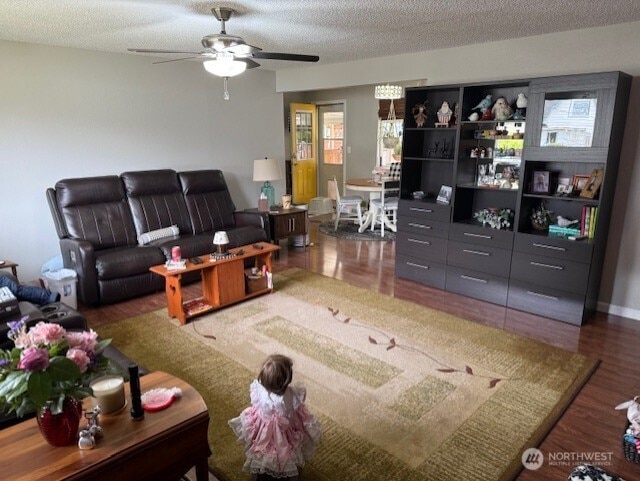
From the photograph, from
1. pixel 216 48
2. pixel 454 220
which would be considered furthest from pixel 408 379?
pixel 216 48

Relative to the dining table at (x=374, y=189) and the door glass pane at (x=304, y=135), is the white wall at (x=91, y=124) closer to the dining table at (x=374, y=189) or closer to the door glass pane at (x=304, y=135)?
the dining table at (x=374, y=189)

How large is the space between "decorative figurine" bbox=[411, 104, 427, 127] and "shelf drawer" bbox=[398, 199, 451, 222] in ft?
2.61

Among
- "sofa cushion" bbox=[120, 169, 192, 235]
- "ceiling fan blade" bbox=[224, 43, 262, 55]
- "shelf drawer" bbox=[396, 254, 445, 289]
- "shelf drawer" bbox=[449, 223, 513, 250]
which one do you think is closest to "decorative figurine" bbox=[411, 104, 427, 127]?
"shelf drawer" bbox=[449, 223, 513, 250]

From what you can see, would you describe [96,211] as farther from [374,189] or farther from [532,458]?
[532,458]

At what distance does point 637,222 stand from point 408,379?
2386mm

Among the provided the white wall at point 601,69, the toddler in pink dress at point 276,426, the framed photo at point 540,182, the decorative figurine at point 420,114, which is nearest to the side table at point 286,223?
the decorative figurine at point 420,114

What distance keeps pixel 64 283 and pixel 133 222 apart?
3.37 ft

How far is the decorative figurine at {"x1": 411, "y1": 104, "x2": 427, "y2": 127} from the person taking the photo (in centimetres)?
439

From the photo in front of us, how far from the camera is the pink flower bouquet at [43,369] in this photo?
123 cm

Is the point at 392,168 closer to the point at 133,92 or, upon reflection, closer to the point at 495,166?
the point at 495,166

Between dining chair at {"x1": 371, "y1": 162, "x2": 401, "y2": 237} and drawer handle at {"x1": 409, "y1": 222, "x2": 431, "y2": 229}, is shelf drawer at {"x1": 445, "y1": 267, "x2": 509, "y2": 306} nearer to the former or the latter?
drawer handle at {"x1": 409, "y1": 222, "x2": 431, "y2": 229}

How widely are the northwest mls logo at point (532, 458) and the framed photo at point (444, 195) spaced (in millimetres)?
2538

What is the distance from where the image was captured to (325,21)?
11.1ft

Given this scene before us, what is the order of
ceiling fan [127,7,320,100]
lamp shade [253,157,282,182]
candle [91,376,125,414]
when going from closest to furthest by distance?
1. candle [91,376,125,414]
2. ceiling fan [127,7,320,100]
3. lamp shade [253,157,282,182]
